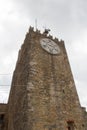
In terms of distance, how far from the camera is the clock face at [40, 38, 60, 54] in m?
20.0

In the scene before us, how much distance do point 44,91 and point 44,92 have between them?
8cm

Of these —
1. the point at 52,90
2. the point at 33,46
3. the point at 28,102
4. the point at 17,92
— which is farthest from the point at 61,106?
the point at 33,46

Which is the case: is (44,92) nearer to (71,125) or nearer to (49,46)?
(71,125)

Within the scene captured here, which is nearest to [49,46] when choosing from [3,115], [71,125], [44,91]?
[44,91]

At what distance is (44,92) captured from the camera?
17094 millimetres

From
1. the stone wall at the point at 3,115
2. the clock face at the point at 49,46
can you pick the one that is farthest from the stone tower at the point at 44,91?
the stone wall at the point at 3,115

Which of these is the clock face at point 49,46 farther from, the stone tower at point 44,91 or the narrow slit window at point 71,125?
the narrow slit window at point 71,125

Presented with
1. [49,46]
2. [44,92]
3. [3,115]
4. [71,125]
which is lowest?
[71,125]

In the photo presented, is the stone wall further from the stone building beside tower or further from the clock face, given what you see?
the clock face

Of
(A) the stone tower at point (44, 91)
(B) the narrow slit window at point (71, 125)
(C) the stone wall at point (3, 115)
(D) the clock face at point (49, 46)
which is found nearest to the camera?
(A) the stone tower at point (44, 91)

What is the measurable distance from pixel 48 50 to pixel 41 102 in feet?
16.5

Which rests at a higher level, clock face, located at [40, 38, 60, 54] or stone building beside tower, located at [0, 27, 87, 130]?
clock face, located at [40, 38, 60, 54]

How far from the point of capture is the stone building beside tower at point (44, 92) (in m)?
16.0

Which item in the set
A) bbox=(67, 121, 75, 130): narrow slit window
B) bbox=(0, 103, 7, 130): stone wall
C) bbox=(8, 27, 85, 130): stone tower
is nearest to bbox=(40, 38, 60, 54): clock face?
bbox=(8, 27, 85, 130): stone tower
